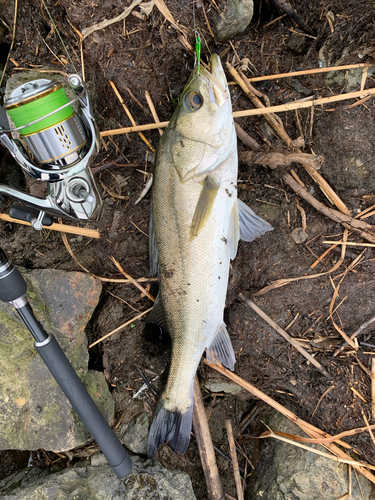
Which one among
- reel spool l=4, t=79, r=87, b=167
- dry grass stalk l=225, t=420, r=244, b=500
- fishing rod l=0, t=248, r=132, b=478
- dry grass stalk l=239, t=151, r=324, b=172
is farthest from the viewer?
dry grass stalk l=225, t=420, r=244, b=500

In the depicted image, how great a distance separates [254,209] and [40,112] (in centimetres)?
183

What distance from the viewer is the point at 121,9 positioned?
267 cm

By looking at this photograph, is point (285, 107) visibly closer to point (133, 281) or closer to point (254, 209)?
point (254, 209)

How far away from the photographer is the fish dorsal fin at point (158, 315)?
2786 millimetres

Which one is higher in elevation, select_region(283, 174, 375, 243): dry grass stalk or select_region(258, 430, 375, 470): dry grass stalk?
select_region(283, 174, 375, 243): dry grass stalk

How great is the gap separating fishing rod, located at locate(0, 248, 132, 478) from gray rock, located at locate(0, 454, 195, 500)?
0.22 m

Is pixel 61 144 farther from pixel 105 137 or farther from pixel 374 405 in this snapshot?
pixel 374 405

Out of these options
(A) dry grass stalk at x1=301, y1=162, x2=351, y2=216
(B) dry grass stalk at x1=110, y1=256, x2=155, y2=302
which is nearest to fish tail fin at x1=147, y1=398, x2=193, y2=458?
(B) dry grass stalk at x1=110, y1=256, x2=155, y2=302

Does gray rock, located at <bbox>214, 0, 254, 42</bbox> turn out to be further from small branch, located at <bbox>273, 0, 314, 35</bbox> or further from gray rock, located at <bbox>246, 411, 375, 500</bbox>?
gray rock, located at <bbox>246, 411, 375, 500</bbox>

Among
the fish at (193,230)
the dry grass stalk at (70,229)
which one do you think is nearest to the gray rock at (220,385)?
the fish at (193,230)

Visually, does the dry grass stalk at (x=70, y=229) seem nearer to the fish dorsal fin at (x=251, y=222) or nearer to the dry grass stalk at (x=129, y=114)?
the dry grass stalk at (x=129, y=114)

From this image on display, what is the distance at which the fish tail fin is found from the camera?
8.75 feet

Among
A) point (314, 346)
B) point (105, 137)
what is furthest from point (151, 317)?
point (105, 137)

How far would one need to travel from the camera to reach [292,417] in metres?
2.80
